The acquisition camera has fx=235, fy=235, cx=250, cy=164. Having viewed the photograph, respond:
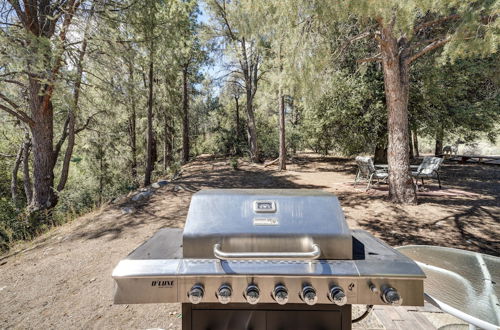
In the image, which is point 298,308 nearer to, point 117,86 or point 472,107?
point 117,86

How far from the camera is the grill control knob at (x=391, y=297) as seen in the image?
1046 mm

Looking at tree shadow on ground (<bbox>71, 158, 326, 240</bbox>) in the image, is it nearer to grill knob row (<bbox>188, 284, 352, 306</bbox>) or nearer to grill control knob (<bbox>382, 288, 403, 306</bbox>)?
grill knob row (<bbox>188, 284, 352, 306</bbox>)

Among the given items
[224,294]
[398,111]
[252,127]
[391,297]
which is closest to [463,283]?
[391,297]

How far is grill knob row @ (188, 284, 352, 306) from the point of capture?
3.37ft

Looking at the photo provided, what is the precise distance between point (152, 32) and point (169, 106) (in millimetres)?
5752

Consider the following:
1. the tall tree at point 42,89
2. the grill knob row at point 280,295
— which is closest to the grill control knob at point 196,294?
the grill knob row at point 280,295

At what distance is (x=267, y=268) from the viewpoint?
1.07 m

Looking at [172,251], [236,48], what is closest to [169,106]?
[236,48]

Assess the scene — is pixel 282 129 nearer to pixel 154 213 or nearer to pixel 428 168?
pixel 428 168

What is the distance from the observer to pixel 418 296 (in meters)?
1.10

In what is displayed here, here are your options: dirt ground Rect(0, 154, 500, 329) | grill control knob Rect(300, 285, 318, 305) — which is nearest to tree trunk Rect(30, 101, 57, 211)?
dirt ground Rect(0, 154, 500, 329)

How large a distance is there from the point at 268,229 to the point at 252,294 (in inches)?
11.9

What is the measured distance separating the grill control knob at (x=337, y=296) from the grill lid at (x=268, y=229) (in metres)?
0.15

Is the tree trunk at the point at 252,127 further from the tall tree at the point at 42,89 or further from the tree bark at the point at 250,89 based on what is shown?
the tall tree at the point at 42,89
